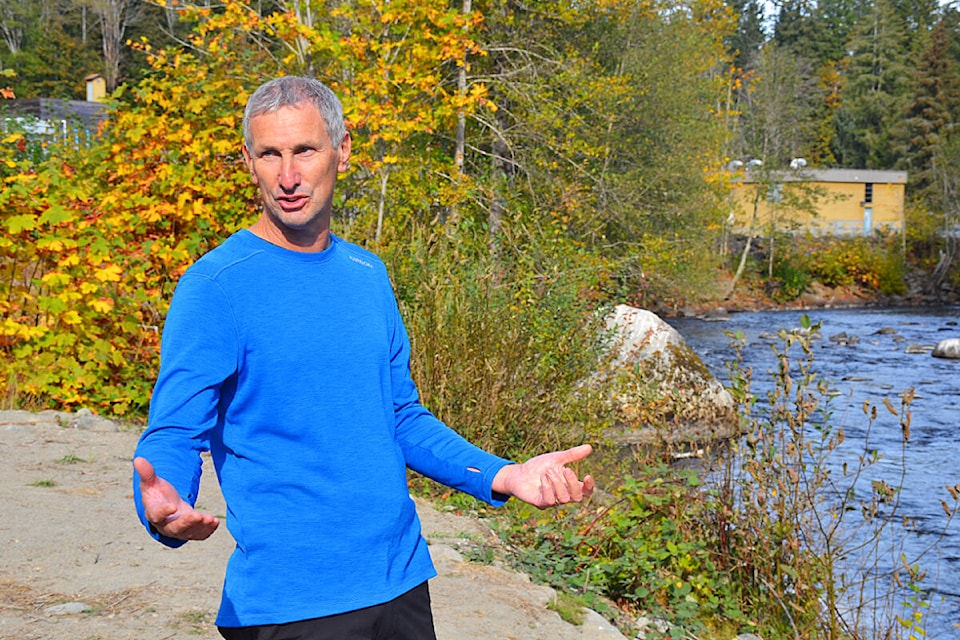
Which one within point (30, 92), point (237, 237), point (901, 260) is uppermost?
point (30, 92)

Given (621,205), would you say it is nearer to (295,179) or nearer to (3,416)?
(3,416)

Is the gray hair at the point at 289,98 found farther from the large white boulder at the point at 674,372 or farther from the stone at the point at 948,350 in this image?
the stone at the point at 948,350

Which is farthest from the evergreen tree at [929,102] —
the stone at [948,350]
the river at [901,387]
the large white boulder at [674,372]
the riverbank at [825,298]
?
the large white boulder at [674,372]

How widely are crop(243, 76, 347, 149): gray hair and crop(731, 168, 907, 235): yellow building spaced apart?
35.3 metres

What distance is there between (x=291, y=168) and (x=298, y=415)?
49 centimetres

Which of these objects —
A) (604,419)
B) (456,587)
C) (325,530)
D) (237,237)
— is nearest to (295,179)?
(237,237)

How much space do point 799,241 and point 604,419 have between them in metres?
35.0

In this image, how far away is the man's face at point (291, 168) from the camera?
85.3 inches

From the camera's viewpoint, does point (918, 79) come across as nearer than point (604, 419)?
No

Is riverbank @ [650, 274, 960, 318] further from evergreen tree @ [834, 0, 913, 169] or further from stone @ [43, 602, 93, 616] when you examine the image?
stone @ [43, 602, 93, 616]

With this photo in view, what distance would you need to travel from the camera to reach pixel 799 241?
137 ft

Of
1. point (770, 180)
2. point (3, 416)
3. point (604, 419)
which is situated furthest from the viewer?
point (770, 180)

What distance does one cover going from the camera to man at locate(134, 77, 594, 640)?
2012mm

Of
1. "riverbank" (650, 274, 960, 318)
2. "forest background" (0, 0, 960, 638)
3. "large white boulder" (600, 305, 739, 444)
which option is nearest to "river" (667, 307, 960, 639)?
"large white boulder" (600, 305, 739, 444)
